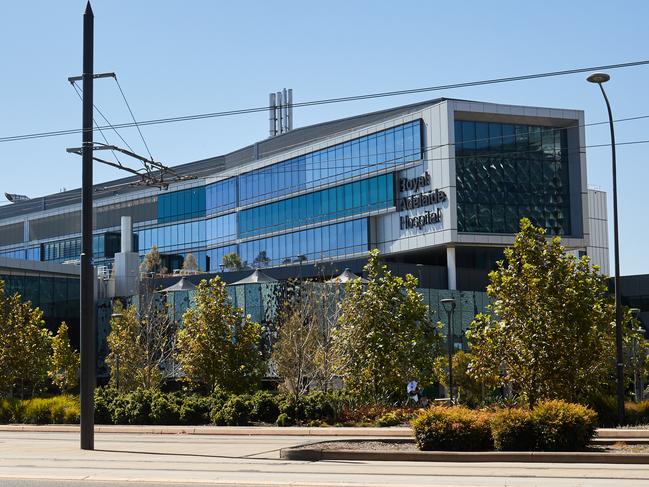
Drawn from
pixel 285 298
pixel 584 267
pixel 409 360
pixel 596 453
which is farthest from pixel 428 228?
pixel 596 453

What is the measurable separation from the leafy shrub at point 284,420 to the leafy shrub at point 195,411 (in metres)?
3.63

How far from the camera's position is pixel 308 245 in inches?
3086

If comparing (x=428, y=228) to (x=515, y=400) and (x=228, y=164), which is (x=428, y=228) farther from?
(x=515, y=400)

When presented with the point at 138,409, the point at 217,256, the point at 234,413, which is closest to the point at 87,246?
the point at 234,413

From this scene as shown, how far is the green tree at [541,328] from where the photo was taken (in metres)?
25.3

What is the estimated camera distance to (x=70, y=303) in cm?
7438

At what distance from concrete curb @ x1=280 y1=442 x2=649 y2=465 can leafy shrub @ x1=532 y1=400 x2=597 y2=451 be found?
0.68m

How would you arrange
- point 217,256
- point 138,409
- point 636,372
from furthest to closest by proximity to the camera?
point 217,256 → point 636,372 → point 138,409

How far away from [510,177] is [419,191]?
648 cm

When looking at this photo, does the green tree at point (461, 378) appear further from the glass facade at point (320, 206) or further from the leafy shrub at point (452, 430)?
the leafy shrub at point (452, 430)

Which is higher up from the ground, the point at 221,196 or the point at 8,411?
the point at 221,196

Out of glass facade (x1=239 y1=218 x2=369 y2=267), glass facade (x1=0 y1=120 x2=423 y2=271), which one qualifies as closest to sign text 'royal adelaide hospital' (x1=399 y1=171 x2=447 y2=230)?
glass facade (x1=0 y1=120 x2=423 y2=271)

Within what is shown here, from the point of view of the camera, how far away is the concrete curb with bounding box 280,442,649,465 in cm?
1816

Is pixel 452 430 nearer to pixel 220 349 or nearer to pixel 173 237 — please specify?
pixel 220 349
